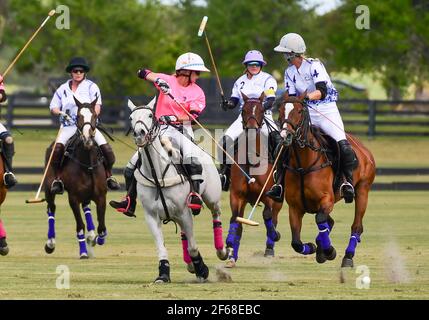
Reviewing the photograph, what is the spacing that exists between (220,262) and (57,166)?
9.81 feet

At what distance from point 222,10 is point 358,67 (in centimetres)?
653

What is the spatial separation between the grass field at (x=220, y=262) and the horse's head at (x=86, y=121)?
152 cm

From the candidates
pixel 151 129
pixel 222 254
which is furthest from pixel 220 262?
pixel 151 129

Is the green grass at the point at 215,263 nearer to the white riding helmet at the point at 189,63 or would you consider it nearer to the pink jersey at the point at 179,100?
the pink jersey at the point at 179,100

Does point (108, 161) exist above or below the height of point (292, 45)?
below

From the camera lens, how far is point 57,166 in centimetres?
1898

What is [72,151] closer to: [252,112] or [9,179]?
[9,179]

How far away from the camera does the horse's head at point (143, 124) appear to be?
13.7 meters

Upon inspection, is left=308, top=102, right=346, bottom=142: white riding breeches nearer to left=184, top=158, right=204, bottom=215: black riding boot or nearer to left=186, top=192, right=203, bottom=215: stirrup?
left=184, top=158, right=204, bottom=215: black riding boot

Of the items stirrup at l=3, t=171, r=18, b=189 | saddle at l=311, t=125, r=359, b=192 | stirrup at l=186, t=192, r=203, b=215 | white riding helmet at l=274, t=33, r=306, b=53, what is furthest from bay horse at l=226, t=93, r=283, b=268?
stirrup at l=186, t=192, r=203, b=215

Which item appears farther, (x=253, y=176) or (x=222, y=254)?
(x=253, y=176)

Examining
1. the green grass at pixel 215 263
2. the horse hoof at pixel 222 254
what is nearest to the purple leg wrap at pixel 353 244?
the green grass at pixel 215 263
